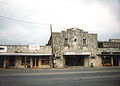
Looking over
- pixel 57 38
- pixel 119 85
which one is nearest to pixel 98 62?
pixel 57 38

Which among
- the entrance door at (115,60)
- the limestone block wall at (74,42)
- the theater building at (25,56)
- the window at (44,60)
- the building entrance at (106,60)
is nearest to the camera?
the theater building at (25,56)

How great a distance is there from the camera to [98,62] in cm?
2667

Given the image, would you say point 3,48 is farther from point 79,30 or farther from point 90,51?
point 90,51

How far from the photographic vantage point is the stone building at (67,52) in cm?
2366

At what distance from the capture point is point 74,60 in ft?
88.5

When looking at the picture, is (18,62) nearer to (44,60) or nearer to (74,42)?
(44,60)

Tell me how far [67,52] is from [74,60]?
11.2ft

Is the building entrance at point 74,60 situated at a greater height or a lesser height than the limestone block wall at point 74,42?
lesser

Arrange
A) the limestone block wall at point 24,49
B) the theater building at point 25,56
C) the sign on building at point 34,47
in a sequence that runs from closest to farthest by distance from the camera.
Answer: the theater building at point 25,56 < the limestone block wall at point 24,49 < the sign on building at point 34,47

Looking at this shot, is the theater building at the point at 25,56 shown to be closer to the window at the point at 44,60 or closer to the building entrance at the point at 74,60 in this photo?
the window at the point at 44,60

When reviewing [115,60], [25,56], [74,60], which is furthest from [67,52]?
[115,60]

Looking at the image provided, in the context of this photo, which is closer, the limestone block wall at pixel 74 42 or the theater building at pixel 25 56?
the theater building at pixel 25 56

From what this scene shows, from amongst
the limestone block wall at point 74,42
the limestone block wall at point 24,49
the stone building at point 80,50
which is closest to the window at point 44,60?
the limestone block wall at point 24,49

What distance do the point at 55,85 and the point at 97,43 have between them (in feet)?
76.8
